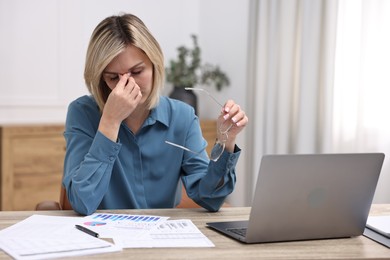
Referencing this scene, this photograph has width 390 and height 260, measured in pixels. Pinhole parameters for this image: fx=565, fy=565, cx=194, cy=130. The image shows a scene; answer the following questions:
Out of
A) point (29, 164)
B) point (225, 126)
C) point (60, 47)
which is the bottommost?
point (29, 164)

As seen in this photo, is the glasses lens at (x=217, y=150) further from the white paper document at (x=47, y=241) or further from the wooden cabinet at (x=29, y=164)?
the wooden cabinet at (x=29, y=164)

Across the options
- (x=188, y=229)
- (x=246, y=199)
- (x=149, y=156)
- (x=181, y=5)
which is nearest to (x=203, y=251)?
(x=188, y=229)

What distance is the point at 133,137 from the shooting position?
176cm

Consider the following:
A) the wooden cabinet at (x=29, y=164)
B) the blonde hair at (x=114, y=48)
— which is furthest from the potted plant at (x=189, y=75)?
the blonde hair at (x=114, y=48)

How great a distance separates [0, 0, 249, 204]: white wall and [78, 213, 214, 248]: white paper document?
2704mm

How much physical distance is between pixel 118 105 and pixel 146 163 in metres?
0.28

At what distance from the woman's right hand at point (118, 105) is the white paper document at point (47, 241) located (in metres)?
0.28

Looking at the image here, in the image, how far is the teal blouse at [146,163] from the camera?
1.56 m

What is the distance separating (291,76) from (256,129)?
18.7 inches

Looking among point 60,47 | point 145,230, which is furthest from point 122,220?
point 60,47

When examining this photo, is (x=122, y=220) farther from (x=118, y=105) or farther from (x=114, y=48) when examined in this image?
(x=114, y=48)

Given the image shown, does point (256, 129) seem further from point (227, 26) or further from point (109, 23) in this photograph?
point (109, 23)

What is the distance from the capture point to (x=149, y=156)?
5.85ft

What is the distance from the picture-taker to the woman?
5.10 feet
